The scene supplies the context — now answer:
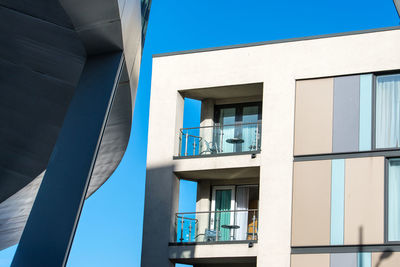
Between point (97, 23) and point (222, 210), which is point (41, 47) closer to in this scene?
→ point (97, 23)

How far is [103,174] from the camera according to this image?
17.0 metres

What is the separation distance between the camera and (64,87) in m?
10.1

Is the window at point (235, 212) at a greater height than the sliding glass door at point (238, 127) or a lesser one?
lesser

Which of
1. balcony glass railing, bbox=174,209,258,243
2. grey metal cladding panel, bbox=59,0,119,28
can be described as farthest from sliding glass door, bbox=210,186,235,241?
grey metal cladding panel, bbox=59,0,119,28

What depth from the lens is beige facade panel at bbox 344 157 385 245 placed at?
64.8 ft

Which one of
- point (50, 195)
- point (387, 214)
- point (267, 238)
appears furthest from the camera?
point (267, 238)

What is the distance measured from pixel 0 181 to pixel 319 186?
994 cm

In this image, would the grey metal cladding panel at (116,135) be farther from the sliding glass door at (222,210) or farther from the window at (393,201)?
the window at (393,201)

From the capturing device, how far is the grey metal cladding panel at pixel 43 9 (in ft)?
25.2

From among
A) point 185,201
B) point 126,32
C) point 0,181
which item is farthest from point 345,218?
point 126,32

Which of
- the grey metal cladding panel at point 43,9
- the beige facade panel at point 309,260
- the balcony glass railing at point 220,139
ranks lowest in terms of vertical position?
the beige facade panel at point 309,260

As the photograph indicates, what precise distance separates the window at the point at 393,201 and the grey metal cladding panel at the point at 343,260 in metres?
1.17

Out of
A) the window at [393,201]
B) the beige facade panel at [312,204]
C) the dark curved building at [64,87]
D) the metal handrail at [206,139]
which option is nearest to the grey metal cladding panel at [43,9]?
the dark curved building at [64,87]

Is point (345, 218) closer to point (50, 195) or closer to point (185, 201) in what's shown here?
point (185, 201)
